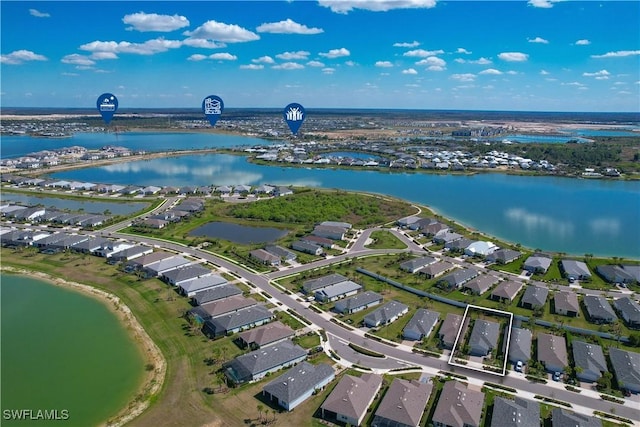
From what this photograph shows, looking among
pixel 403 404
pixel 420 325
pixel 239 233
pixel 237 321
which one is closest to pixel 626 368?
pixel 420 325

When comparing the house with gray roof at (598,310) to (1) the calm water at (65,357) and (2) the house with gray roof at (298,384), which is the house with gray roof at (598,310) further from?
(1) the calm water at (65,357)

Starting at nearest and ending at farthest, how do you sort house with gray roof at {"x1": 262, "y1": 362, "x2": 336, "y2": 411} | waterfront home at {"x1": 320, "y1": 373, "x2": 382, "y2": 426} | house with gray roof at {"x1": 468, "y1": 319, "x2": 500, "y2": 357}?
waterfront home at {"x1": 320, "y1": 373, "x2": 382, "y2": 426} → house with gray roof at {"x1": 262, "y1": 362, "x2": 336, "y2": 411} → house with gray roof at {"x1": 468, "y1": 319, "x2": 500, "y2": 357}

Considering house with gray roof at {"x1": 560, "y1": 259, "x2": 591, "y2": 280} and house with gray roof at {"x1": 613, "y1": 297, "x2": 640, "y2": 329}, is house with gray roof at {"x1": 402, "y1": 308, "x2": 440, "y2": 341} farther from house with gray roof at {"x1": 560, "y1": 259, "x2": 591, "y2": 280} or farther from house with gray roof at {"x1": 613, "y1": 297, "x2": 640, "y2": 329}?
house with gray roof at {"x1": 560, "y1": 259, "x2": 591, "y2": 280}

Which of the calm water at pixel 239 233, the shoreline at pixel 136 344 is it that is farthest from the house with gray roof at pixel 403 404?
the calm water at pixel 239 233

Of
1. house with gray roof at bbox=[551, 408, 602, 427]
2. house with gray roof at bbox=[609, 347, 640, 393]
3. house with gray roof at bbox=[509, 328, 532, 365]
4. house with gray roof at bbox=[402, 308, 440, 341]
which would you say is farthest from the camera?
house with gray roof at bbox=[402, 308, 440, 341]

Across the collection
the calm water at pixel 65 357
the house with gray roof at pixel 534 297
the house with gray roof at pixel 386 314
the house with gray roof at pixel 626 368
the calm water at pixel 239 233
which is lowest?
the calm water at pixel 65 357

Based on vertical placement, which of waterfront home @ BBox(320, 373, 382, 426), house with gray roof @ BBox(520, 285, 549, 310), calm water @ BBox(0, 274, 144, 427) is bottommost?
calm water @ BBox(0, 274, 144, 427)

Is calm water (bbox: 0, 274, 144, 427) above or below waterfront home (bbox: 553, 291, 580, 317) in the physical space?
below

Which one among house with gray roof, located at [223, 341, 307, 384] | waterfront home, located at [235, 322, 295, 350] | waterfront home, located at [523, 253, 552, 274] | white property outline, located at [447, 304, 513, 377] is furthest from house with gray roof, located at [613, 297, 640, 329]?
waterfront home, located at [235, 322, 295, 350]
